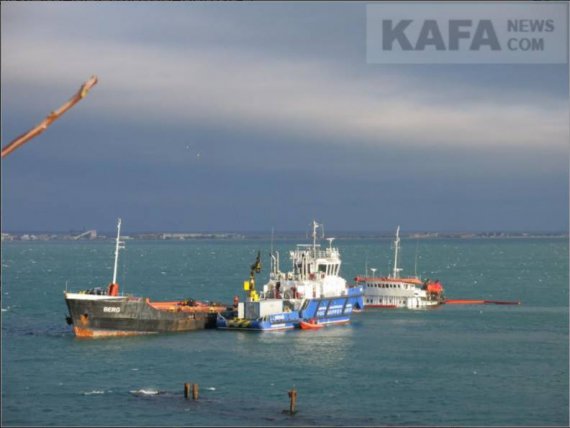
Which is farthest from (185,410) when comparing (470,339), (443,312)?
(443,312)

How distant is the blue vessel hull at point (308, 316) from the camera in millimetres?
75000

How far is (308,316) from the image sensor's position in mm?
79125

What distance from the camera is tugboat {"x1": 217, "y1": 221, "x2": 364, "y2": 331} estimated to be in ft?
250

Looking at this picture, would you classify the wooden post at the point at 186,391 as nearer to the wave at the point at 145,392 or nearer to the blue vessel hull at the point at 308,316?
the wave at the point at 145,392

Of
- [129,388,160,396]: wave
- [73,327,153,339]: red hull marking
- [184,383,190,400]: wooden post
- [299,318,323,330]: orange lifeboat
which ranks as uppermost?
[299,318,323,330]: orange lifeboat

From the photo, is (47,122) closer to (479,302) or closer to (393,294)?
(393,294)

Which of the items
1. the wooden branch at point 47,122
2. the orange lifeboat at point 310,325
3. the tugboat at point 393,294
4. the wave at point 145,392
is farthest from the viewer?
the tugboat at point 393,294

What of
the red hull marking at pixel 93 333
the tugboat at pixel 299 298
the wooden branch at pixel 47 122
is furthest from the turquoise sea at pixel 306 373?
the wooden branch at pixel 47 122

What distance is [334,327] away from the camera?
80062mm

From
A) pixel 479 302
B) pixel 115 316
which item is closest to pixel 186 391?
pixel 115 316

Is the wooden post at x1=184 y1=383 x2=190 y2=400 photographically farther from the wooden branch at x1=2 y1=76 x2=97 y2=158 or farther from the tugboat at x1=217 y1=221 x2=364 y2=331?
the wooden branch at x1=2 y1=76 x2=97 y2=158

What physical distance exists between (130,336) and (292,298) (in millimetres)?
16633

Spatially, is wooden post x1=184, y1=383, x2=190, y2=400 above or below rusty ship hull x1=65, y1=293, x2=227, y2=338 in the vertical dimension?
below

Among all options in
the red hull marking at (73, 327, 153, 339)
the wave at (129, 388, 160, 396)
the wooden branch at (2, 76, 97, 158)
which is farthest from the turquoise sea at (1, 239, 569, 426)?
the wooden branch at (2, 76, 97, 158)
